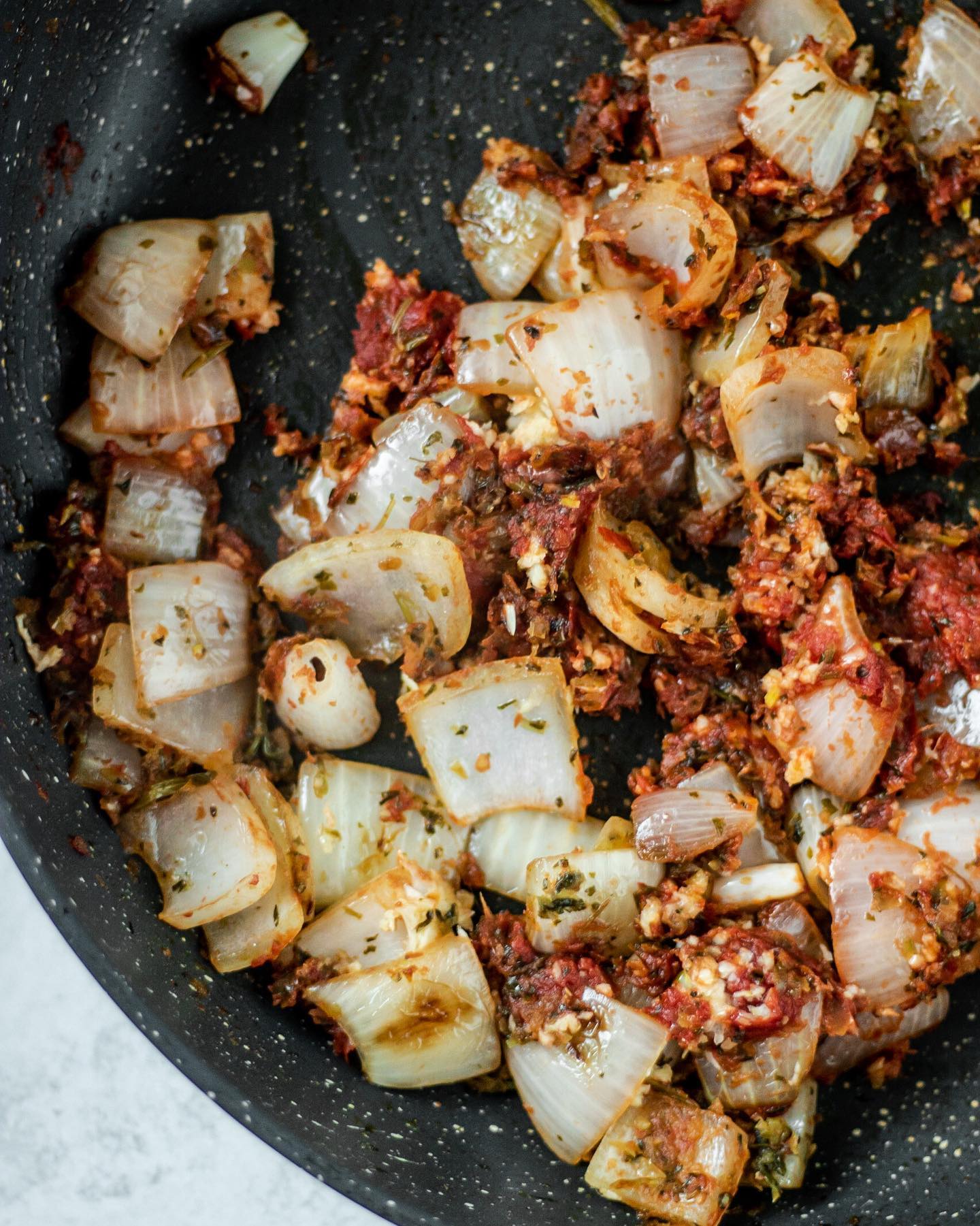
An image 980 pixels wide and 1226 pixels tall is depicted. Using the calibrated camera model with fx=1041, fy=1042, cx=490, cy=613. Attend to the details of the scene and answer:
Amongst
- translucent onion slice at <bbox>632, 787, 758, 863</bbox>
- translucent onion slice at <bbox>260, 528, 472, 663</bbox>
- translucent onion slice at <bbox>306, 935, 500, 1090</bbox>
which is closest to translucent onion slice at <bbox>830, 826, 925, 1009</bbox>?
translucent onion slice at <bbox>632, 787, 758, 863</bbox>

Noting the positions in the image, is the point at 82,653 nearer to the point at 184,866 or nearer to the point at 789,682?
the point at 184,866

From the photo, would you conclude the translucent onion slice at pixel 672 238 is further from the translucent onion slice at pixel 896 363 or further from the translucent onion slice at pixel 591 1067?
the translucent onion slice at pixel 591 1067

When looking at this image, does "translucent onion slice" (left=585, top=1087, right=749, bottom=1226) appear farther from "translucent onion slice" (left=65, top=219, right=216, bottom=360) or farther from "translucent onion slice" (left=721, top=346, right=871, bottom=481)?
"translucent onion slice" (left=65, top=219, right=216, bottom=360)

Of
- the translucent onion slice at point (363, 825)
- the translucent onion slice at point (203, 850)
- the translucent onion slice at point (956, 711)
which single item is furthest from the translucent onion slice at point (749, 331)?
the translucent onion slice at point (203, 850)

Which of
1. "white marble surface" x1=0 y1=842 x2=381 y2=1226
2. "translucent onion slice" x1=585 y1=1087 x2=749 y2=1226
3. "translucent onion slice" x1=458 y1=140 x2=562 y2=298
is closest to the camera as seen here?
"translucent onion slice" x1=585 y1=1087 x2=749 y2=1226

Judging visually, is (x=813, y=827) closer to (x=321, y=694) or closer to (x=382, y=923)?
(x=382, y=923)
